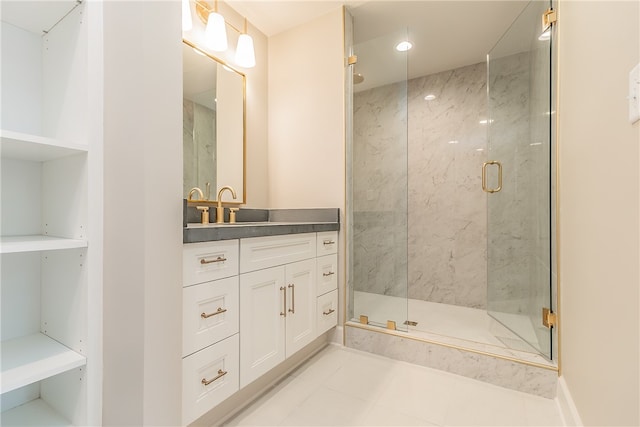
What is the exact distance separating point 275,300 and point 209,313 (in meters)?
0.44

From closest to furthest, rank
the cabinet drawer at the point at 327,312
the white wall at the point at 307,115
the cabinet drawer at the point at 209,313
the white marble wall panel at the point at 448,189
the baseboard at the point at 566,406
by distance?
the cabinet drawer at the point at 209,313
the baseboard at the point at 566,406
the cabinet drawer at the point at 327,312
the white wall at the point at 307,115
the white marble wall panel at the point at 448,189

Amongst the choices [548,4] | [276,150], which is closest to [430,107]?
[548,4]

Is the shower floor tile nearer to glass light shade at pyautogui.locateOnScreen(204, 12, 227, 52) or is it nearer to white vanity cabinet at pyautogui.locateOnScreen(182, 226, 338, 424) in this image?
white vanity cabinet at pyautogui.locateOnScreen(182, 226, 338, 424)

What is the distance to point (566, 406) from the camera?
1439 millimetres

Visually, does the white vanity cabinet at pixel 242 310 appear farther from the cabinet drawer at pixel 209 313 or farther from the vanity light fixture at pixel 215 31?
the vanity light fixture at pixel 215 31

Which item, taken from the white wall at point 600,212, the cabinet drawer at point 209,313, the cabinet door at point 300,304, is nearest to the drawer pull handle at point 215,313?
the cabinet drawer at point 209,313

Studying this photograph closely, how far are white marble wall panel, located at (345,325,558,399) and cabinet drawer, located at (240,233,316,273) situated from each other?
0.76m

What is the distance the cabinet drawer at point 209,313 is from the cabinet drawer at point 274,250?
0.40ft

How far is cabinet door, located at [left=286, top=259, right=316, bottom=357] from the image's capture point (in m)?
1.73

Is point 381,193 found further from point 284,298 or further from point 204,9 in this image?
point 204,9

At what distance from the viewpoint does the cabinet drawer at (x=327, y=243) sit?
2053mm

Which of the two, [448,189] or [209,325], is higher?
[448,189]

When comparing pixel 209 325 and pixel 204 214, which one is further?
pixel 204 214

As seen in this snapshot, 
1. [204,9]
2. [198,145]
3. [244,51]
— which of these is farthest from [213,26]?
[198,145]
